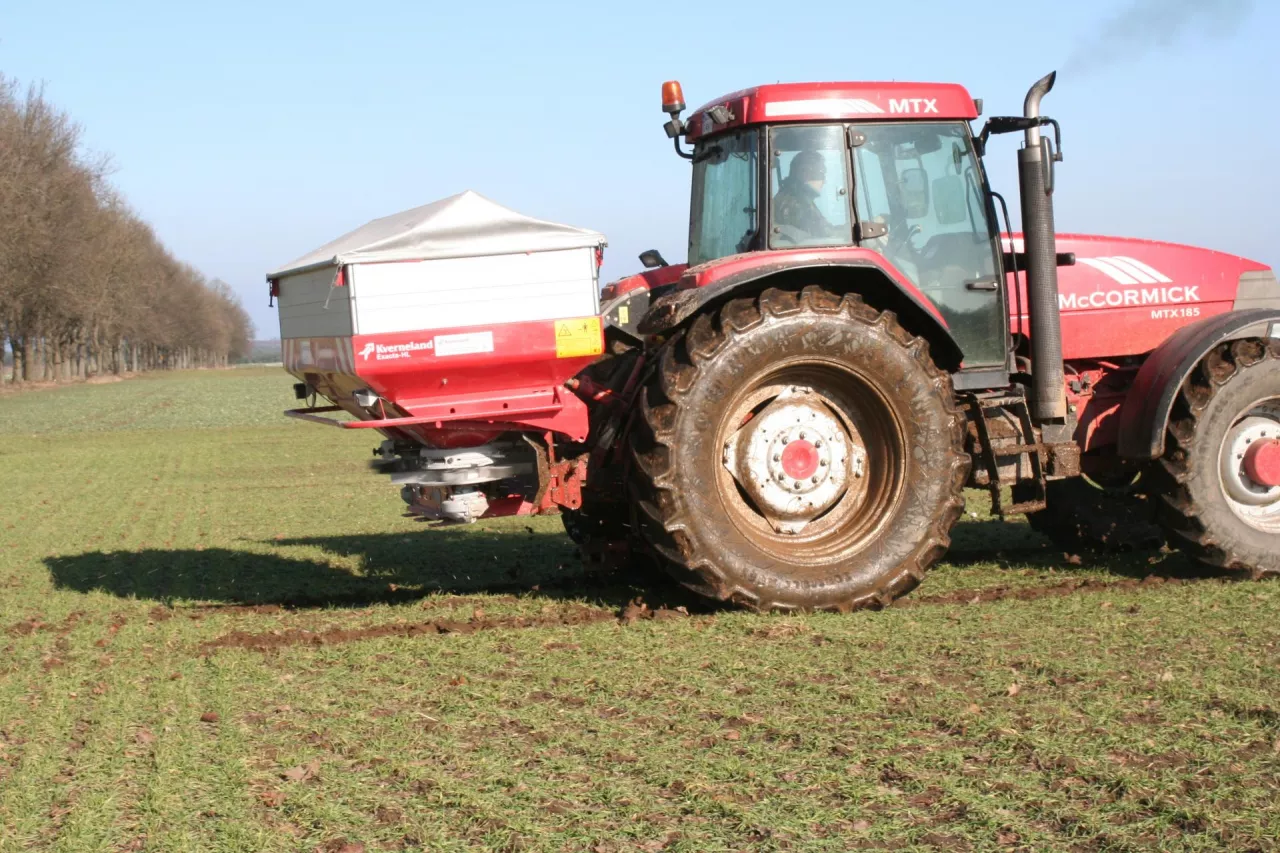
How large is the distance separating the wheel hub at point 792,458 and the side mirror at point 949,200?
4.34 ft

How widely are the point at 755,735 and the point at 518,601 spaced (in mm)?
3087

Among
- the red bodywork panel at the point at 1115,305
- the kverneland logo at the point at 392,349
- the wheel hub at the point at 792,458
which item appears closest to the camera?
the kverneland logo at the point at 392,349

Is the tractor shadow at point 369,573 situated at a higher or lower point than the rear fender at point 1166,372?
lower

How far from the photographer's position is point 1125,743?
4.65 meters

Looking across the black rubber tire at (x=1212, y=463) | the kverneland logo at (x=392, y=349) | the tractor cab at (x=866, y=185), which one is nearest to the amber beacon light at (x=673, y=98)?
the tractor cab at (x=866, y=185)

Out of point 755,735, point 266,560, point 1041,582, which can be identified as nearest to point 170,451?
point 266,560

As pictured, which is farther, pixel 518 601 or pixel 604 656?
pixel 518 601

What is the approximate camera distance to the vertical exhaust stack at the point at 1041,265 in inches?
289

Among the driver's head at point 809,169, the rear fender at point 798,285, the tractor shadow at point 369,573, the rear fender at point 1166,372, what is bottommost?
the tractor shadow at point 369,573

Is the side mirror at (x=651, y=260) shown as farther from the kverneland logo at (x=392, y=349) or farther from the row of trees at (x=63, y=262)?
the row of trees at (x=63, y=262)

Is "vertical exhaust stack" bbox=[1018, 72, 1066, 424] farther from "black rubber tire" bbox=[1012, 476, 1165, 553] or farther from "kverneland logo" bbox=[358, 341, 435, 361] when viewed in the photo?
"kverneland logo" bbox=[358, 341, 435, 361]

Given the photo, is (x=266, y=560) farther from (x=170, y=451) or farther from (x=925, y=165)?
(x=170, y=451)

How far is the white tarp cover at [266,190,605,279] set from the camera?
654cm

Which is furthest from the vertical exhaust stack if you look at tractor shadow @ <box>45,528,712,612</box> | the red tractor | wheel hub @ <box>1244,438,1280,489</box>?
tractor shadow @ <box>45,528,712,612</box>
